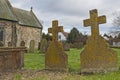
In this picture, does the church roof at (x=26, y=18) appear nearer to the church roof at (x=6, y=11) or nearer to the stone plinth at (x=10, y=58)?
the church roof at (x=6, y=11)

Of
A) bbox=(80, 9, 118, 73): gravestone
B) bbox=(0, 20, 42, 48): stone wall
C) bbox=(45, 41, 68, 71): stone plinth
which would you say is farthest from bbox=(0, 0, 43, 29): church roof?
bbox=(80, 9, 118, 73): gravestone

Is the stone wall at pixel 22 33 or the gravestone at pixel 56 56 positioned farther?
the stone wall at pixel 22 33

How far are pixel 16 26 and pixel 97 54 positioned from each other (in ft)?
93.6

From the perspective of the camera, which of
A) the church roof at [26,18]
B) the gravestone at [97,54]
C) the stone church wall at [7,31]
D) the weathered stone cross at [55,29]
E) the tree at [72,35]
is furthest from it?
the tree at [72,35]

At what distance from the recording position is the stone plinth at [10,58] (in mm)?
10500

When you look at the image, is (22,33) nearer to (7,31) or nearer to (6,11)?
(7,31)

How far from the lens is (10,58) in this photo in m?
10.8

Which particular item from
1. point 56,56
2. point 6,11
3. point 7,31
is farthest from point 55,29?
point 6,11

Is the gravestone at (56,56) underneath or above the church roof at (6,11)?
underneath

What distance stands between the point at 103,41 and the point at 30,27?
34003 mm

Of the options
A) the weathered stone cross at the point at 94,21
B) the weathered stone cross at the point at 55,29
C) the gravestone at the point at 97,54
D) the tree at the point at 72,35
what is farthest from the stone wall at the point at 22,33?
the gravestone at the point at 97,54

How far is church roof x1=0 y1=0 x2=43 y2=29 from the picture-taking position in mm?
35162

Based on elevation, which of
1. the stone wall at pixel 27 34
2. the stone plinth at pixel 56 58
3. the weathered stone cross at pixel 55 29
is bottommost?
the stone plinth at pixel 56 58

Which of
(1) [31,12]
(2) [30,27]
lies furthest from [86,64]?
(1) [31,12]
